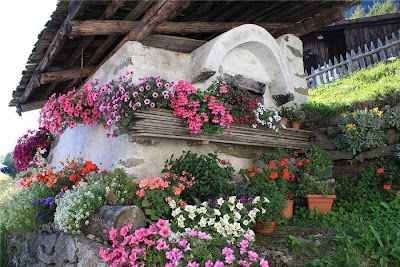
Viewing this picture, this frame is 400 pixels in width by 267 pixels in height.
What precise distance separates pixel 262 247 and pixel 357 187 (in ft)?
8.46

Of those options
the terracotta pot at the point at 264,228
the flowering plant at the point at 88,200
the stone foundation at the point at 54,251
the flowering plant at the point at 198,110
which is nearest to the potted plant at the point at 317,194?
the terracotta pot at the point at 264,228

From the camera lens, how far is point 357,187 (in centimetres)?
487

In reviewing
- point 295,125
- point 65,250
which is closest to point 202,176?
point 65,250

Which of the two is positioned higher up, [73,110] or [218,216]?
[73,110]

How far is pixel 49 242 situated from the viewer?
11.6ft

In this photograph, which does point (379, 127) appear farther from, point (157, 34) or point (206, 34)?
point (157, 34)

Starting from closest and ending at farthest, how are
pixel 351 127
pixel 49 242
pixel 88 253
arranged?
pixel 88 253 → pixel 49 242 → pixel 351 127

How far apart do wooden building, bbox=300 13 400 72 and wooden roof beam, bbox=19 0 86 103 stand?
41.1 ft

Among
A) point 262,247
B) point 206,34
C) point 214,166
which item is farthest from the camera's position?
point 206,34

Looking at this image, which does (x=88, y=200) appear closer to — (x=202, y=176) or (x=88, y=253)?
(x=88, y=253)

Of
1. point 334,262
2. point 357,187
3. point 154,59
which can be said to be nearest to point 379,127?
point 357,187

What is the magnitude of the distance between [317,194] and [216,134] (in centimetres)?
160

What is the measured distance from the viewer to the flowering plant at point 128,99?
Result: 3715mm

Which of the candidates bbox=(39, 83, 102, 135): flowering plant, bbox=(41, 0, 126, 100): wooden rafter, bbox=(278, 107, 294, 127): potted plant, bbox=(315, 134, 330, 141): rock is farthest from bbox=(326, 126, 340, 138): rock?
bbox=(41, 0, 126, 100): wooden rafter
